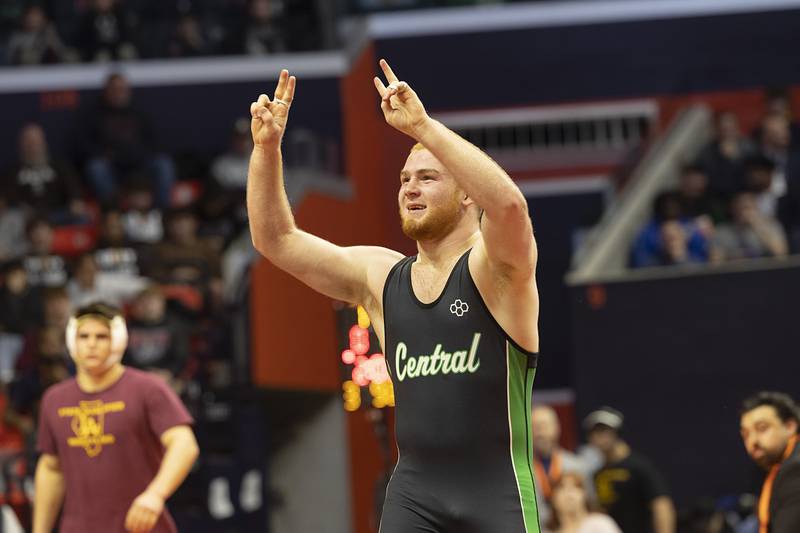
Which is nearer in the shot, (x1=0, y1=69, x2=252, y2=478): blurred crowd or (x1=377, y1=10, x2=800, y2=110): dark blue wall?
(x1=0, y1=69, x2=252, y2=478): blurred crowd

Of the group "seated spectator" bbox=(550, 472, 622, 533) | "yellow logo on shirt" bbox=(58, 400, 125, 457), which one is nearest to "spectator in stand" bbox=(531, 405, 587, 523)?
"seated spectator" bbox=(550, 472, 622, 533)

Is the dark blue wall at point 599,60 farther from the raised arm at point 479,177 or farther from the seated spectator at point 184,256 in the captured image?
the raised arm at point 479,177

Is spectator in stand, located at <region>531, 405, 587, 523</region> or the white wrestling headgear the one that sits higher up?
the white wrestling headgear

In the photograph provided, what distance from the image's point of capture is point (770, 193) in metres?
15.1

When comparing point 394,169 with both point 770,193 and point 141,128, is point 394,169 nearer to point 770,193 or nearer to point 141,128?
point 141,128

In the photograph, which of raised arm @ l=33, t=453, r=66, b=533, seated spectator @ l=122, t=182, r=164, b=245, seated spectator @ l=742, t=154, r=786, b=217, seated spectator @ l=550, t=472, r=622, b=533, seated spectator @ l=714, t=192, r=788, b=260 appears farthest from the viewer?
seated spectator @ l=122, t=182, r=164, b=245

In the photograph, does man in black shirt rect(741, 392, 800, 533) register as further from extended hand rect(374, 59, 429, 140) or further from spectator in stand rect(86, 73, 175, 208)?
spectator in stand rect(86, 73, 175, 208)

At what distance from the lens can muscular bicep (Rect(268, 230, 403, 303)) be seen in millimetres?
5148

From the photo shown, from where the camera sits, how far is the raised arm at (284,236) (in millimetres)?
4934

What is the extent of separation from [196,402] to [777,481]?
7242 millimetres

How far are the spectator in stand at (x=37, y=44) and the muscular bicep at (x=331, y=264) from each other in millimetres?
13955

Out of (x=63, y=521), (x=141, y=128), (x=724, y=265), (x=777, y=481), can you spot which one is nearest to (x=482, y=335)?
(x=777, y=481)

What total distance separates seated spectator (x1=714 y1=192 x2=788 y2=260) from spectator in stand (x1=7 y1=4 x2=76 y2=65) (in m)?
8.42

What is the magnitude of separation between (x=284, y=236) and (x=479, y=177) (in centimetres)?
89
